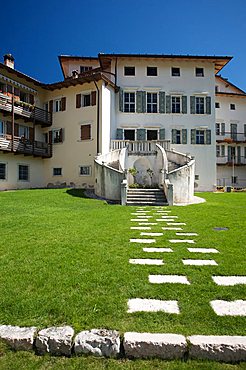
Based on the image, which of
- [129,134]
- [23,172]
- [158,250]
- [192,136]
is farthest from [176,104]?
[158,250]

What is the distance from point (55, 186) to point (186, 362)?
23394 mm

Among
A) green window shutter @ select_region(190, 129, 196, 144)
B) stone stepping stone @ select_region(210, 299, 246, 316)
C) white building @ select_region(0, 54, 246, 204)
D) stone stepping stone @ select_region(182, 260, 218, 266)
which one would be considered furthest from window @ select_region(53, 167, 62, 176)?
stone stepping stone @ select_region(210, 299, 246, 316)

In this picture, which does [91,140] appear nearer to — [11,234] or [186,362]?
[11,234]

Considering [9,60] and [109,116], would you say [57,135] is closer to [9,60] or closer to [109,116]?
[109,116]

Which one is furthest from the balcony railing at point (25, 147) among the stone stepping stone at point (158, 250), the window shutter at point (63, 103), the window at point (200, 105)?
the stone stepping stone at point (158, 250)

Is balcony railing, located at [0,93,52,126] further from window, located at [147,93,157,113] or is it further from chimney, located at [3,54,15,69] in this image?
window, located at [147,93,157,113]

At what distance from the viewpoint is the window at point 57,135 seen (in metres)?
25.0

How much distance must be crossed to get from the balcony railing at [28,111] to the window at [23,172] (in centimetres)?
430

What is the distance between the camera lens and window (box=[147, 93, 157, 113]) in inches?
993

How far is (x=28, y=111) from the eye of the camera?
24031mm

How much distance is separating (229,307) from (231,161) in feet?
109

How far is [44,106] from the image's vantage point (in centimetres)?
2642

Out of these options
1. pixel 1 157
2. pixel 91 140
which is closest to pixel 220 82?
pixel 91 140

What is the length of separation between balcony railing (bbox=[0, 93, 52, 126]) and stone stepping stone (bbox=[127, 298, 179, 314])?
21.8m
